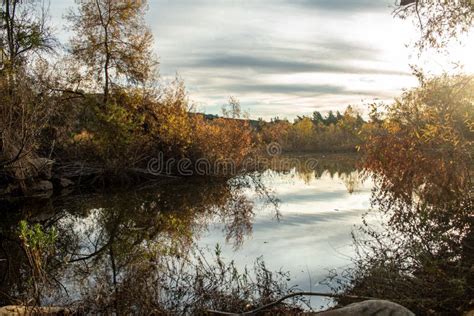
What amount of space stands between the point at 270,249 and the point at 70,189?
1679 centimetres

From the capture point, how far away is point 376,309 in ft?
17.8

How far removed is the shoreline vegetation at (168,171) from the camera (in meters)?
7.01

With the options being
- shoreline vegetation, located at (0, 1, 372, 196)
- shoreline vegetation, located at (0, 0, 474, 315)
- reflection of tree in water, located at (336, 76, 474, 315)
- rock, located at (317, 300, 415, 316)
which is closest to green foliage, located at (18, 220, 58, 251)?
shoreline vegetation, located at (0, 0, 474, 315)

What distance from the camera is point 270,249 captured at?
11.6 meters

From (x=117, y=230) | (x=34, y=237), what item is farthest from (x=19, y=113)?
(x=34, y=237)

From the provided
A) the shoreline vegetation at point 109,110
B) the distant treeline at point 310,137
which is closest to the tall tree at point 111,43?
the shoreline vegetation at point 109,110

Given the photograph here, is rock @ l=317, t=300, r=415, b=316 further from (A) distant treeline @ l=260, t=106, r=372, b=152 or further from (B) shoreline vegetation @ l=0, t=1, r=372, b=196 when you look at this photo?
(A) distant treeline @ l=260, t=106, r=372, b=152

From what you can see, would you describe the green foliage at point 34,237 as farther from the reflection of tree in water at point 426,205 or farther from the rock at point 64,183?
the rock at point 64,183

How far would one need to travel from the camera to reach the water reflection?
7762 millimetres

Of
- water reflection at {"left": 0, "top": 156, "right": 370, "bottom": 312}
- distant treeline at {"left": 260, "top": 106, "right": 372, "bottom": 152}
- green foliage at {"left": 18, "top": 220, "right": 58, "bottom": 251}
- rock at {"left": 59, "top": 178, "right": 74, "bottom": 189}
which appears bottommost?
water reflection at {"left": 0, "top": 156, "right": 370, "bottom": 312}

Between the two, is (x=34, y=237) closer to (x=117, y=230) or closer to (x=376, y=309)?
(x=376, y=309)

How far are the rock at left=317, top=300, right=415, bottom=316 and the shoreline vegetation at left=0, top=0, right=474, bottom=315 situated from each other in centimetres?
101

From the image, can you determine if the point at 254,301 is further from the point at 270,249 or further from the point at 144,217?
the point at 144,217

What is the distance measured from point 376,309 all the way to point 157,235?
8619mm
